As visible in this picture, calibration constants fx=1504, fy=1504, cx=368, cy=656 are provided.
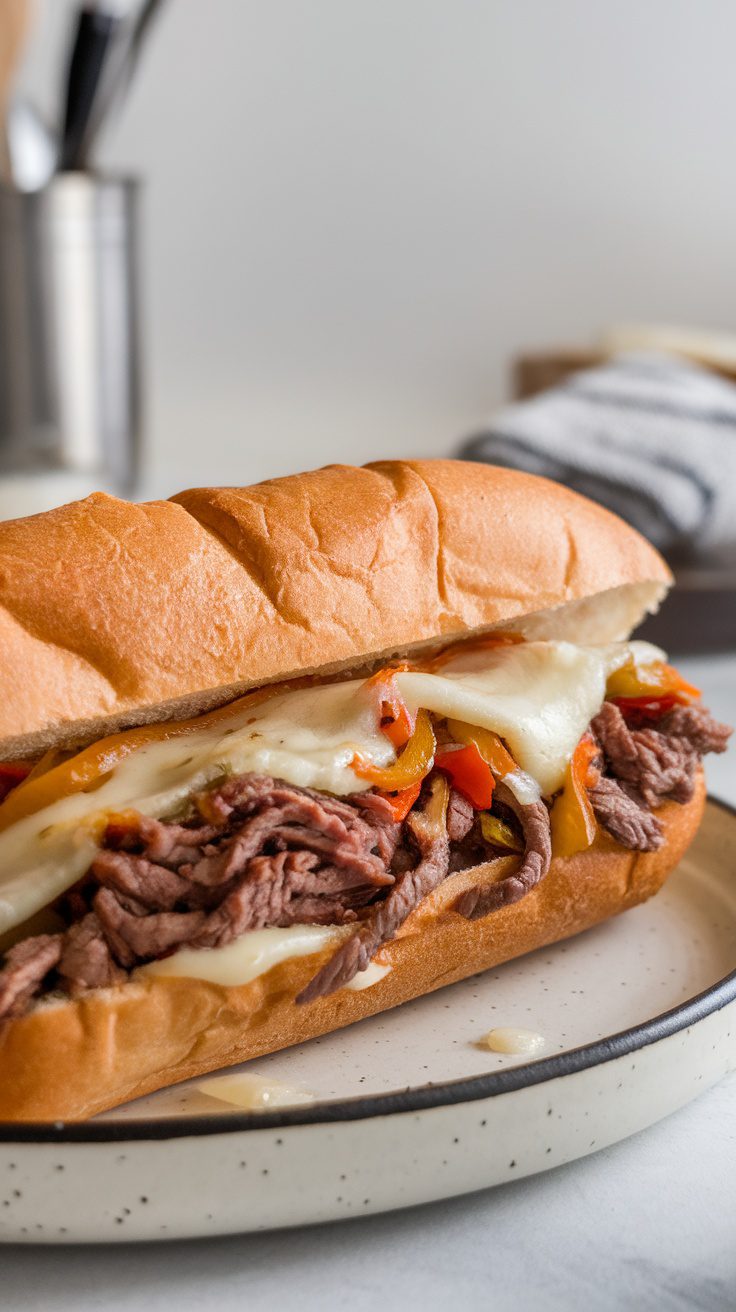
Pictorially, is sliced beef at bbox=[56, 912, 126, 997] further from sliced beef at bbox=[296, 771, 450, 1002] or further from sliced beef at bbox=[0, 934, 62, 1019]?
sliced beef at bbox=[296, 771, 450, 1002]

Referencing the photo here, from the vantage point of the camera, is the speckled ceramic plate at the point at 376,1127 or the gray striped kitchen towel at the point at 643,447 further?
the gray striped kitchen towel at the point at 643,447

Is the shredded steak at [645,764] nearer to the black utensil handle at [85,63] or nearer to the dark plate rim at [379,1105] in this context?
the dark plate rim at [379,1105]

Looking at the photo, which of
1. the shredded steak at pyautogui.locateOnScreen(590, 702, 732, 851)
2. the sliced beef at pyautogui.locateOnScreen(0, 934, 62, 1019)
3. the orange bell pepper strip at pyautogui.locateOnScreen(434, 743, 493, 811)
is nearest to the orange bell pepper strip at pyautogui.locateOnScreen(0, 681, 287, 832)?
the sliced beef at pyautogui.locateOnScreen(0, 934, 62, 1019)

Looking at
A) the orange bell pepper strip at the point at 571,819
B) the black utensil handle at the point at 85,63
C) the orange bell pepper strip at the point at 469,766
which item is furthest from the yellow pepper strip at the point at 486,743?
the black utensil handle at the point at 85,63

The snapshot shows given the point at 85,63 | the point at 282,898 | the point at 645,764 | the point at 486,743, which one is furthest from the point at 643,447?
the point at 282,898

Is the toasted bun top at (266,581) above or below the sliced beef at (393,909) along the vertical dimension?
above

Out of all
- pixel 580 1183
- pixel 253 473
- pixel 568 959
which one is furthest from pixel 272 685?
pixel 253 473
